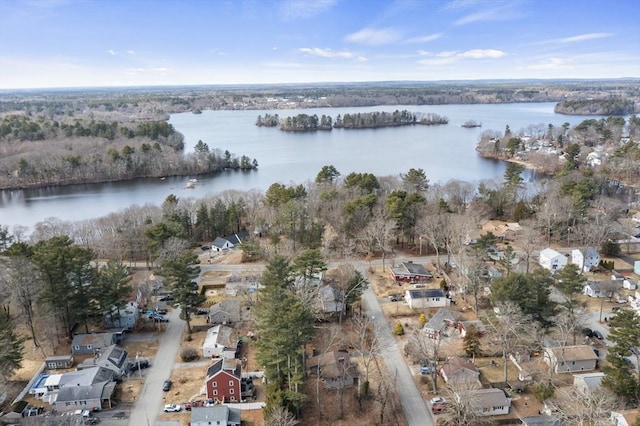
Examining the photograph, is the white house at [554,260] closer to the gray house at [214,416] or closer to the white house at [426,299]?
the white house at [426,299]

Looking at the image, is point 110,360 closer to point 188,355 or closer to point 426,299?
point 188,355

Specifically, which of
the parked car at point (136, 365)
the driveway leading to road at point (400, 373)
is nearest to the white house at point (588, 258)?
the driveway leading to road at point (400, 373)

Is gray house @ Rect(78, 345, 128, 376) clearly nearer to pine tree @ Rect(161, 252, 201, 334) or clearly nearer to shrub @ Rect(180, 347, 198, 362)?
shrub @ Rect(180, 347, 198, 362)

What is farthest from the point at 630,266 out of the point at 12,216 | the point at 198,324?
the point at 12,216

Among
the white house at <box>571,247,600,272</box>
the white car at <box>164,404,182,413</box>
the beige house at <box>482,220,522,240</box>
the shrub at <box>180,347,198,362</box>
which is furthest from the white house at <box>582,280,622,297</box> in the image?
the white car at <box>164,404,182,413</box>

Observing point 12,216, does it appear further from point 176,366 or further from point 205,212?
point 176,366

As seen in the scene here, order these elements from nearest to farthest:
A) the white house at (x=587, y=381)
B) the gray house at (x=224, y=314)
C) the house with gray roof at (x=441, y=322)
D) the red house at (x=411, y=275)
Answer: the white house at (x=587, y=381)
the house with gray roof at (x=441, y=322)
the gray house at (x=224, y=314)
the red house at (x=411, y=275)

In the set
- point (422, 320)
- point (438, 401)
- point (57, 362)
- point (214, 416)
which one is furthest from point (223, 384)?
point (422, 320)
